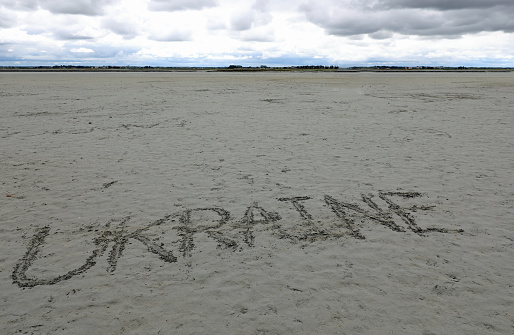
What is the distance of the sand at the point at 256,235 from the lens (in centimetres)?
324

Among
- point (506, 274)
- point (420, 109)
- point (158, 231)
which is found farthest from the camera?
point (420, 109)

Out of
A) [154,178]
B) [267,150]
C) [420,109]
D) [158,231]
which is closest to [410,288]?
[158,231]

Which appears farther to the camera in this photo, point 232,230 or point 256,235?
point 232,230

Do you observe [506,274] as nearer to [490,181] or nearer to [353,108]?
[490,181]

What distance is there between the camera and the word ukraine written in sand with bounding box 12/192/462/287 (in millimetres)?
4121

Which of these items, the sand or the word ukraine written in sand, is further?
the word ukraine written in sand

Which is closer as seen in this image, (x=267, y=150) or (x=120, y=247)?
(x=120, y=247)

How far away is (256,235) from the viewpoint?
4641 mm

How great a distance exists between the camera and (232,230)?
15.6ft

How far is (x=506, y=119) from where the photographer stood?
1276cm

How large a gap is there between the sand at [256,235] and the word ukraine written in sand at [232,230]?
26mm

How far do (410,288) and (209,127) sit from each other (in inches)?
346

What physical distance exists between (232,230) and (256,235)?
35 cm

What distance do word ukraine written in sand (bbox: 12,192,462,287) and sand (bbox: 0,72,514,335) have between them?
3cm
